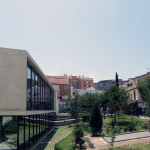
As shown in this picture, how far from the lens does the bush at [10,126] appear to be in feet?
30.4

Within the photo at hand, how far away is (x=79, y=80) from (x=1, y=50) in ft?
228

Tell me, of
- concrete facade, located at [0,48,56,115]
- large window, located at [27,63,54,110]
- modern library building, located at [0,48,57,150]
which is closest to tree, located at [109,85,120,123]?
large window, located at [27,63,54,110]

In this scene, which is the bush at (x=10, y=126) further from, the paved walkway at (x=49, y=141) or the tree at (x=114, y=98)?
the tree at (x=114, y=98)

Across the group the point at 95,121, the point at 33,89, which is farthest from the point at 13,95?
the point at 95,121

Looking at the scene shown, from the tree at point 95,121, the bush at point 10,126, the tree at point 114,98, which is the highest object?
the tree at point 114,98

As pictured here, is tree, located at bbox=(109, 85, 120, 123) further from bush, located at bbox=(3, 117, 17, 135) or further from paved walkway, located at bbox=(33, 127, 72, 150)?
bush, located at bbox=(3, 117, 17, 135)

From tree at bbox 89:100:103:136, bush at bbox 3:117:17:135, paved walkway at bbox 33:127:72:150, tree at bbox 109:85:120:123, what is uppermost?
tree at bbox 109:85:120:123

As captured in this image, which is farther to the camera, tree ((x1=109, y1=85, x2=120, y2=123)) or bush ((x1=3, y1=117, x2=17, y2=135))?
tree ((x1=109, y1=85, x2=120, y2=123))

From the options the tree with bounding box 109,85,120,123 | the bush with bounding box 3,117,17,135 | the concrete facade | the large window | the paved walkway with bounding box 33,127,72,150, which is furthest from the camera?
the tree with bounding box 109,85,120,123

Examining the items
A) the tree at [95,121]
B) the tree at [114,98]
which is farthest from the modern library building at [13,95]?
the tree at [114,98]

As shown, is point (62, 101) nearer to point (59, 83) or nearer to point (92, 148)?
point (59, 83)

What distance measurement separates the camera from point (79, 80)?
78.6 meters

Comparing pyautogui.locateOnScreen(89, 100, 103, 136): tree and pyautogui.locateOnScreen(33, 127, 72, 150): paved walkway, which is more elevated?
pyautogui.locateOnScreen(89, 100, 103, 136): tree

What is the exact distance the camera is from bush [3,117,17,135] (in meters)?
9.27
